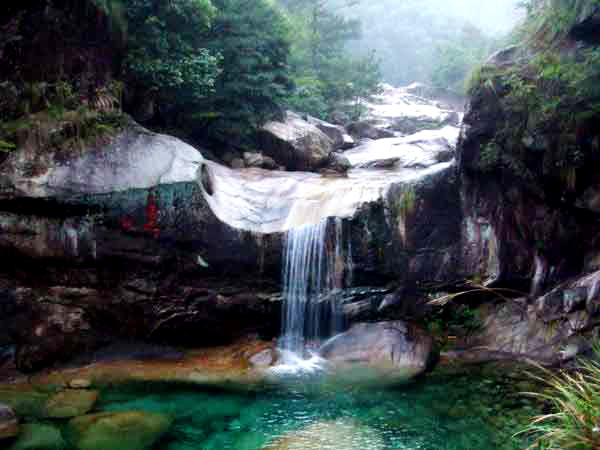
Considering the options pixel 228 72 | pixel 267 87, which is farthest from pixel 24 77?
pixel 267 87

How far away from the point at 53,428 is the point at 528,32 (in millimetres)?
10232

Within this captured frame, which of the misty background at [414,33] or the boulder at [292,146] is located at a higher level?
the misty background at [414,33]

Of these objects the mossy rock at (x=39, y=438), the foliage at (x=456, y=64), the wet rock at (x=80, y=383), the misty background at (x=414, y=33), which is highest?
the misty background at (x=414, y=33)

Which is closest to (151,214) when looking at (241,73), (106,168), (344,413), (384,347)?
(106,168)

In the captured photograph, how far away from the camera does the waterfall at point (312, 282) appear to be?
889 centimetres

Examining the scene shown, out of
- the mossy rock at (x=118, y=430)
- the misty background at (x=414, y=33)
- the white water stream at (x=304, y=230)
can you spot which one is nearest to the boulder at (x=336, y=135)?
the white water stream at (x=304, y=230)

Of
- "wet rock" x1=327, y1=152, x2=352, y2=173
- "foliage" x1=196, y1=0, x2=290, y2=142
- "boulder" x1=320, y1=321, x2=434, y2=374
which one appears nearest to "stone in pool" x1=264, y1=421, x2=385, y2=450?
"boulder" x1=320, y1=321, x2=434, y2=374

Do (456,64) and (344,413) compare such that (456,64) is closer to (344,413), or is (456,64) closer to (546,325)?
(546,325)

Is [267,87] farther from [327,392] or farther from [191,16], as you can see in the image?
[327,392]

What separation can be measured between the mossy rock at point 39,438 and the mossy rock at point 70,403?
11.3 inches

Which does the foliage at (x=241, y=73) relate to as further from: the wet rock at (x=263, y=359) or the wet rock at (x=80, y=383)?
the wet rock at (x=80, y=383)

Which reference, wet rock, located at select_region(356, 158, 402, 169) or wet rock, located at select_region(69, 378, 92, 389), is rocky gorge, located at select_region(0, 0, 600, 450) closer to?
wet rock, located at select_region(69, 378, 92, 389)

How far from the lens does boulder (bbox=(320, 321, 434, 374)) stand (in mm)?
7961

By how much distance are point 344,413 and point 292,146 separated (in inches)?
278
